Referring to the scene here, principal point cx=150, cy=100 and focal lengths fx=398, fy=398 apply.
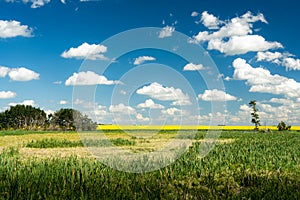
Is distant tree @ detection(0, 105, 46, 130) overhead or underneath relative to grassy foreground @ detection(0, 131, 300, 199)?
overhead

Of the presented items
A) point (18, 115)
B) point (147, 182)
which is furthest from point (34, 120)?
point (147, 182)

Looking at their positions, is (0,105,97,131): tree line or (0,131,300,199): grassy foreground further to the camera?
(0,105,97,131): tree line

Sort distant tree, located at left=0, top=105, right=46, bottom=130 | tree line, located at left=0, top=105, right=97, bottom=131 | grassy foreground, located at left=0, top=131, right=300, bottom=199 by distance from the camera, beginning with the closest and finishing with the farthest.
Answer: grassy foreground, located at left=0, top=131, right=300, bottom=199
tree line, located at left=0, top=105, right=97, bottom=131
distant tree, located at left=0, top=105, right=46, bottom=130

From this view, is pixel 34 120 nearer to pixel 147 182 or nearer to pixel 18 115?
pixel 18 115

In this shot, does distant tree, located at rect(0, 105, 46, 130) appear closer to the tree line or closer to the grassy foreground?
the tree line

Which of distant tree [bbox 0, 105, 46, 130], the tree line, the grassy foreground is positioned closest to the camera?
the grassy foreground

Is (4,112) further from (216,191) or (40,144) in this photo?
(216,191)

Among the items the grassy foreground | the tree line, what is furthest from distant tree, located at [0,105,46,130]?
the grassy foreground

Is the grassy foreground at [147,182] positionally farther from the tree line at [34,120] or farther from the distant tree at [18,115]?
the distant tree at [18,115]

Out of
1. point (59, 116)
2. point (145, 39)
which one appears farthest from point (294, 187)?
point (59, 116)

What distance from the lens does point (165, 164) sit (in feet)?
32.1

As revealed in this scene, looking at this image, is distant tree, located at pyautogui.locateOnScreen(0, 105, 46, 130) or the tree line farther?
distant tree, located at pyautogui.locateOnScreen(0, 105, 46, 130)

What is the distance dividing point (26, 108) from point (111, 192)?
A: 262 feet

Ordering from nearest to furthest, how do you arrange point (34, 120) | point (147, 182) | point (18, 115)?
point (147, 182) → point (34, 120) → point (18, 115)
